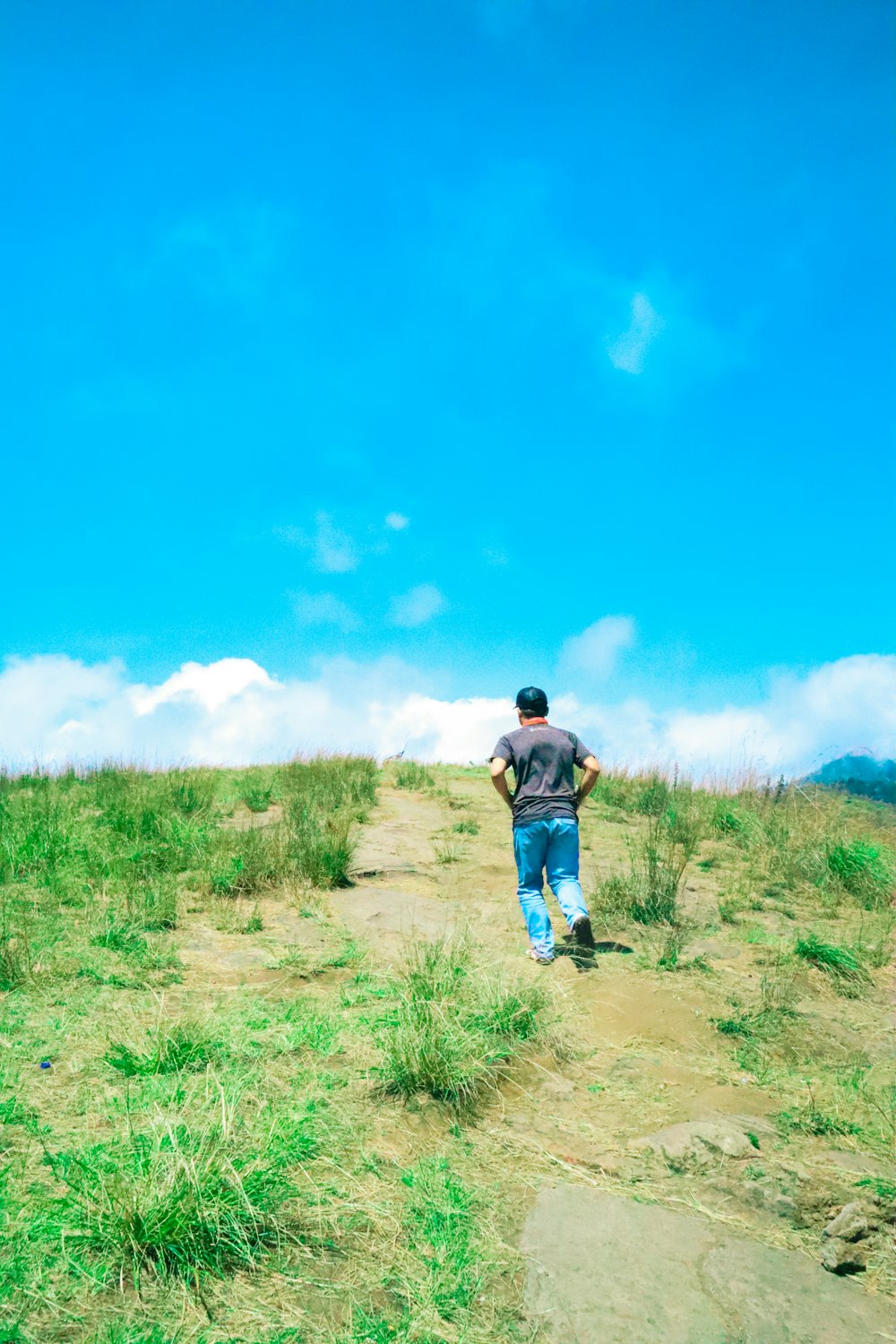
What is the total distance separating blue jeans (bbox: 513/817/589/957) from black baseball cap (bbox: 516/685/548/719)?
2.92 ft

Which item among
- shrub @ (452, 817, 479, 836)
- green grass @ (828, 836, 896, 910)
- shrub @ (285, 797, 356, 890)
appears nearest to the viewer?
shrub @ (285, 797, 356, 890)

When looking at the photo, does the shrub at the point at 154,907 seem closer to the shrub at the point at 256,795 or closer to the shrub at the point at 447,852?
the shrub at the point at 447,852

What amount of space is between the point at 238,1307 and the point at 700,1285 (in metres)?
1.34

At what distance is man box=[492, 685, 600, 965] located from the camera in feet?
19.3

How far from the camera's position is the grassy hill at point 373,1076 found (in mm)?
2180

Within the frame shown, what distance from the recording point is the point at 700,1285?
2.29m

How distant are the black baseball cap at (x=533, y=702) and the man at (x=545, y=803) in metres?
0.15

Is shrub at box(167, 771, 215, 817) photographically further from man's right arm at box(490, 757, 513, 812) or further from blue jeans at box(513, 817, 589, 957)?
blue jeans at box(513, 817, 589, 957)

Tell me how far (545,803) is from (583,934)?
0.98 metres

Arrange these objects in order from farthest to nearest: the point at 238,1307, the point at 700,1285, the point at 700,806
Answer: the point at 700,806 → the point at 700,1285 → the point at 238,1307

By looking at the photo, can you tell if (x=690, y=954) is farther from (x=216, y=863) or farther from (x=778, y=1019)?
(x=216, y=863)

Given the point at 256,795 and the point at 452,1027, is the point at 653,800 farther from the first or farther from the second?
the point at 452,1027

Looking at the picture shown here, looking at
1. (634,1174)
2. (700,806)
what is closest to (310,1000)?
(634,1174)

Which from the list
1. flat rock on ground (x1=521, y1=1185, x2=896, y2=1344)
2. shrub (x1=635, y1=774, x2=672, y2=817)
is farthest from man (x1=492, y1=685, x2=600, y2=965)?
shrub (x1=635, y1=774, x2=672, y2=817)
